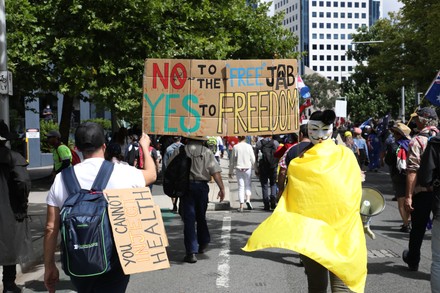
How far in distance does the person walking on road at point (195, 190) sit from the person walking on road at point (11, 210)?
2.23 m

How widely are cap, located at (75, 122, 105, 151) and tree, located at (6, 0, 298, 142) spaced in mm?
10255

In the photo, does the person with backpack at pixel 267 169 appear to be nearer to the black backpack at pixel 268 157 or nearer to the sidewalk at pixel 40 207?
the black backpack at pixel 268 157

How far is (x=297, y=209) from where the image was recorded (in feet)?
14.1

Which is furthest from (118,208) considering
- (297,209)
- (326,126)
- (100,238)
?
(326,126)

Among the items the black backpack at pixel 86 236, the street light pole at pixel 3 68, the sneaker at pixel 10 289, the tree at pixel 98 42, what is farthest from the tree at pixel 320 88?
the black backpack at pixel 86 236

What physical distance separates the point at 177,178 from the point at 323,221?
12.6ft

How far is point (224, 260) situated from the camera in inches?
308

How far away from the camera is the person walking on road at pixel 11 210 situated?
232 inches

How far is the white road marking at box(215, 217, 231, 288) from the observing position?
6680mm

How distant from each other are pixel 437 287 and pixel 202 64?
3905 mm

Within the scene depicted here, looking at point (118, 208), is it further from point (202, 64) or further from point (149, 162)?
point (202, 64)

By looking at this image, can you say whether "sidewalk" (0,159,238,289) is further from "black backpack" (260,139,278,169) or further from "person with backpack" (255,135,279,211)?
"black backpack" (260,139,278,169)

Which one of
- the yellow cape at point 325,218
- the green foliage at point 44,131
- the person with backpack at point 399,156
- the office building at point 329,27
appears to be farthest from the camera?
the office building at point 329,27

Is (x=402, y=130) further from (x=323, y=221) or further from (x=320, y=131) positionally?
(x=323, y=221)
